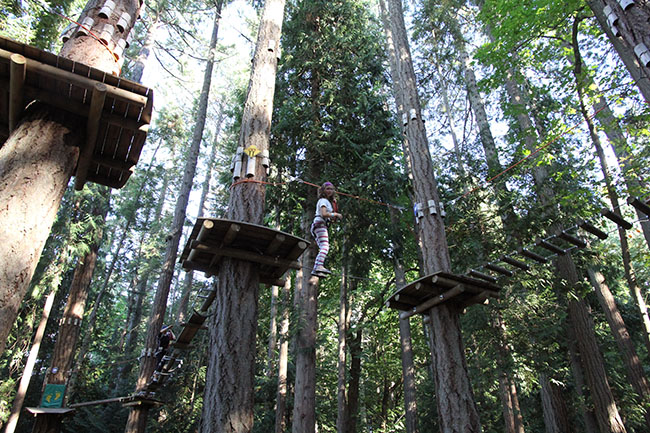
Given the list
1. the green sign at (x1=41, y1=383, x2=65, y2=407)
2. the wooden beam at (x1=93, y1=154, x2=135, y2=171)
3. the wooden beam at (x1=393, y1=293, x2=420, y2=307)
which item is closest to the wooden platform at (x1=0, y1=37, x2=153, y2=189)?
the wooden beam at (x1=93, y1=154, x2=135, y2=171)

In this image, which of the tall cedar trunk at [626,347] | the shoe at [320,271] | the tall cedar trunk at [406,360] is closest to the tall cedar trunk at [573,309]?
the tall cedar trunk at [626,347]

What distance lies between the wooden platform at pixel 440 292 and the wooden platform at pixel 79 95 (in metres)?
3.65

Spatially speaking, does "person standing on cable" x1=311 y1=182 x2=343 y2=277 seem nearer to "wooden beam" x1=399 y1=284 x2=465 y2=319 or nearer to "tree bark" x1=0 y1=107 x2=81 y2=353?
"wooden beam" x1=399 y1=284 x2=465 y2=319

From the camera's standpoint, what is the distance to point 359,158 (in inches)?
390

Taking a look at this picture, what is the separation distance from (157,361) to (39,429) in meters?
2.28

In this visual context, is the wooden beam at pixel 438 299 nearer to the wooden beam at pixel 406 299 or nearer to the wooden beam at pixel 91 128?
the wooden beam at pixel 406 299

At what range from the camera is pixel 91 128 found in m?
3.16

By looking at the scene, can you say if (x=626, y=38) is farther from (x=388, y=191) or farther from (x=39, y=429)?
(x=39, y=429)

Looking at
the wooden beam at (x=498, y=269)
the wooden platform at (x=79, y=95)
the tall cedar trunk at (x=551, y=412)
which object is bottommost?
the tall cedar trunk at (x=551, y=412)

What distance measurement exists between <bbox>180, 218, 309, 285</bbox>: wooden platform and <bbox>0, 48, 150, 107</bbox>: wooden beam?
1262mm

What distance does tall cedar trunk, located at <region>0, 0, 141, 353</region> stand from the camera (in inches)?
95.3

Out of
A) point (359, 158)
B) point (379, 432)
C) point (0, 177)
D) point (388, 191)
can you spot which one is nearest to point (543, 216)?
point (388, 191)

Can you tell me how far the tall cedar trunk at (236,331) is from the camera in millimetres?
3570

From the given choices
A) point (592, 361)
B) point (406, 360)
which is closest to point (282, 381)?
point (406, 360)
